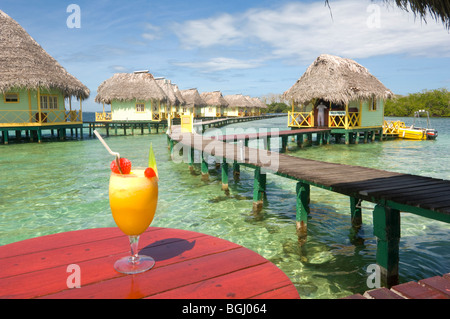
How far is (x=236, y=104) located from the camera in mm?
56062

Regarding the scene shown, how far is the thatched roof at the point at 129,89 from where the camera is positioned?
91.0ft

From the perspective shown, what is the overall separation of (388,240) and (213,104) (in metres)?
48.4

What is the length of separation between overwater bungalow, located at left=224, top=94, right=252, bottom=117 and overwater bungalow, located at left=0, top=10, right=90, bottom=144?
3807 centimetres

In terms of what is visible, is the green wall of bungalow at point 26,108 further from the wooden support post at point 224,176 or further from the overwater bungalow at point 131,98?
the wooden support post at point 224,176

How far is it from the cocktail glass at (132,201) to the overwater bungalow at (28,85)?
61.1ft

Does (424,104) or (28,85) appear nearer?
(28,85)

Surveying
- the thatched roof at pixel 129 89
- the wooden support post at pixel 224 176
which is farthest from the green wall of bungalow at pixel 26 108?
the wooden support post at pixel 224 176

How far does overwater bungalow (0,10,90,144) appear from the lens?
55.8 feet

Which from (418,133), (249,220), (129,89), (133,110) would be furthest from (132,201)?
(129,89)

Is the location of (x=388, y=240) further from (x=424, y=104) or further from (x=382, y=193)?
(x=424, y=104)

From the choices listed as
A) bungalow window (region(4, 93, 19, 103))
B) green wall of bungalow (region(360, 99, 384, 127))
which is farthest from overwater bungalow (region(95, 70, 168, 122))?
green wall of bungalow (region(360, 99, 384, 127))
